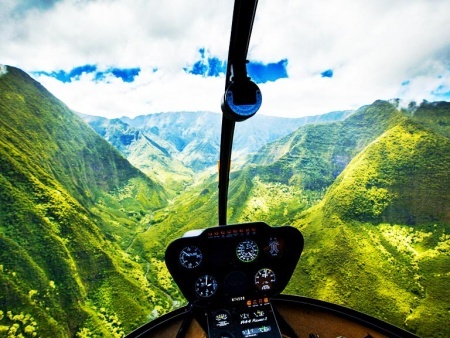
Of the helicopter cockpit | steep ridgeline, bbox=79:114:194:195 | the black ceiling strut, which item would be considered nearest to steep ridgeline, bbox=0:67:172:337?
steep ridgeline, bbox=79:114:194:195

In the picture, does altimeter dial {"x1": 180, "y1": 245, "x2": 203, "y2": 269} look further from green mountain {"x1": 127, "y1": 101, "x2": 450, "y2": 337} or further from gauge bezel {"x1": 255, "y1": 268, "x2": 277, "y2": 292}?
green mountain {"x1": 127, "y1": 101, "x2": 450, "y2": 337}

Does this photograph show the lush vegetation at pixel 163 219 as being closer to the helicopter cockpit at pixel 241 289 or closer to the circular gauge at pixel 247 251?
the helicopter cockpit at pixel 241 289

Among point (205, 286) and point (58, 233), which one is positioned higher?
point (58, 233)

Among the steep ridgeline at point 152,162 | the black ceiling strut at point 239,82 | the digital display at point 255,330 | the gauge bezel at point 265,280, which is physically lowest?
the digital display at point 255,330

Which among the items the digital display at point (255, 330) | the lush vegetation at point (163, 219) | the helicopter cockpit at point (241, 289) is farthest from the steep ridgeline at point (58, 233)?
the digital display at point (255, 330)

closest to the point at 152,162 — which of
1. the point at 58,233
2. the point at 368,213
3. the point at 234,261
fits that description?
the point at 58,233

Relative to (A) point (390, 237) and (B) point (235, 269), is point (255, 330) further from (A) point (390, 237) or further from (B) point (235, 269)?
(A) point (390, 237)
